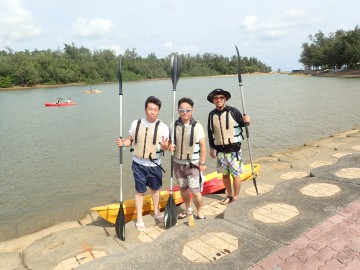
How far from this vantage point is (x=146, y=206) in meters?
5.92

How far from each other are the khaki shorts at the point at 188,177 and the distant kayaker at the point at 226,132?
0.69m

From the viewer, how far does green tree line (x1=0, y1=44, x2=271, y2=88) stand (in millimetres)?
74625

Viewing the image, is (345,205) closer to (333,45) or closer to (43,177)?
(43,177)

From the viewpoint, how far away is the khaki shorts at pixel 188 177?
459 centimetres

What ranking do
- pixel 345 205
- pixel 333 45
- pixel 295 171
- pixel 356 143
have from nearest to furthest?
pixel 345 205 < pixel 295 171 < pixel 356 143 < pixel 333 45

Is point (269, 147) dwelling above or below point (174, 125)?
below

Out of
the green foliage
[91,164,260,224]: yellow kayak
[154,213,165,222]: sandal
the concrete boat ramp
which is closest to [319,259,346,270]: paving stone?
the concrete boat ramp

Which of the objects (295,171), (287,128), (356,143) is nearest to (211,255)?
(295,171)

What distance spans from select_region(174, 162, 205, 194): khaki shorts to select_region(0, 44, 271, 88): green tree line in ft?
204

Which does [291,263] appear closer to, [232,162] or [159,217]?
[232,162]

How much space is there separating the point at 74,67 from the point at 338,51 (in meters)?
67.9

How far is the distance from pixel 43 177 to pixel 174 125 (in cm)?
738

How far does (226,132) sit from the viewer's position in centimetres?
503

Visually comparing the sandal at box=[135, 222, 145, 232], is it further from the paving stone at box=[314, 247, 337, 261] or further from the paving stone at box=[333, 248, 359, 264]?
the paving stone at box=[333, 248, 359, 264]
